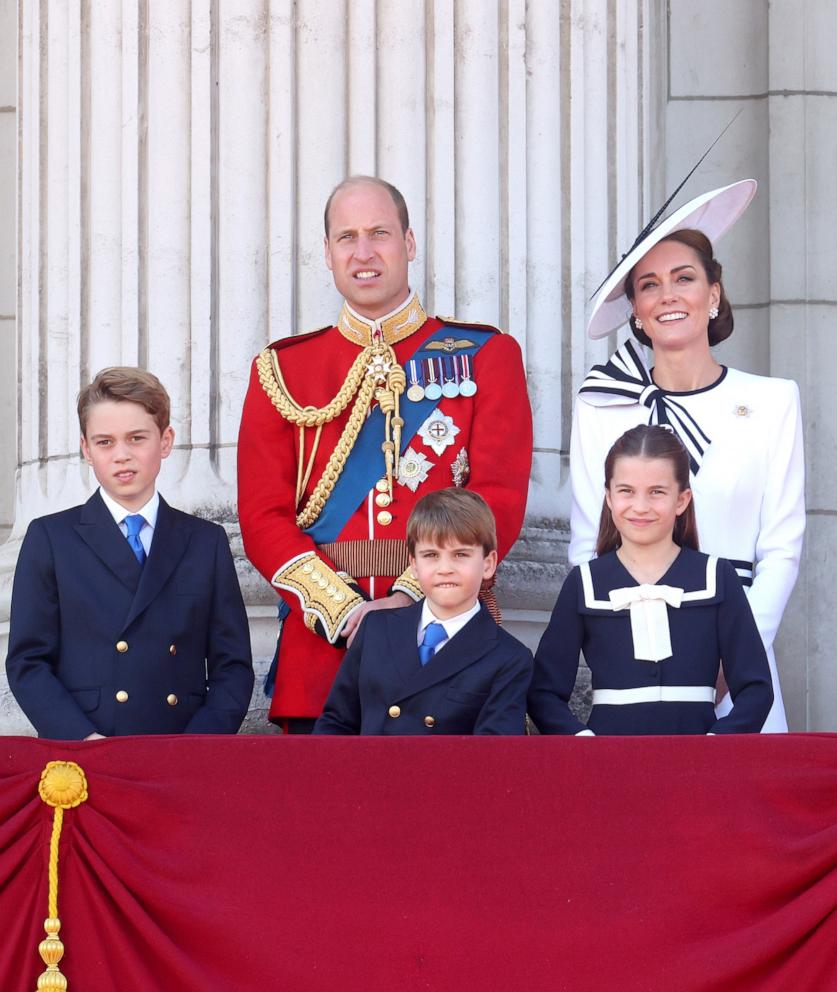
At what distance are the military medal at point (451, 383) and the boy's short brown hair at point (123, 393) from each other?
0.69 metres

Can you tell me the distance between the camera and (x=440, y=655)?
13.4 feet

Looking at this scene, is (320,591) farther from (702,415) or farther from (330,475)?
(702,415)

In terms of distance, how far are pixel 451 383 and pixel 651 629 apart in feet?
2.89

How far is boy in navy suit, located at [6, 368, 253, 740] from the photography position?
4.17 m

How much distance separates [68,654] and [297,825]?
→ 0.84m

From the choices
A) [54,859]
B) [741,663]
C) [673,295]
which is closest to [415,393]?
[673,295]

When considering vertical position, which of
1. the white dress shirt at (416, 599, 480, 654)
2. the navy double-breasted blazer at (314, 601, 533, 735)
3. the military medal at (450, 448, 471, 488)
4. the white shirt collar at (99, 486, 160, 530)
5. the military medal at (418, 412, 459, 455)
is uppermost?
the military medal at (418, 412, 459, 455)

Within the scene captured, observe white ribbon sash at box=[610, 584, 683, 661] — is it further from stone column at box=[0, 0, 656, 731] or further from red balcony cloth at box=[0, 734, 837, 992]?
stone column at box=[0, 0, 656, 731]

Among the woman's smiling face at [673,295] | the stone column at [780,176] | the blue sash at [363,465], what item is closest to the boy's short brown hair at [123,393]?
the blue sash at [363,465]

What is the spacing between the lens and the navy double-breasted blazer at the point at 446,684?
4059 mm

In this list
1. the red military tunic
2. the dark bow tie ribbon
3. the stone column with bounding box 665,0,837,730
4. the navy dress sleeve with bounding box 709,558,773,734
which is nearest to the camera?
the navy dress sleeve with bounding box 709,558,773,734

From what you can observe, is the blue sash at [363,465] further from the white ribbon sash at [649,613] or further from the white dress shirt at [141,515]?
the white ribbon sash at [649,613]

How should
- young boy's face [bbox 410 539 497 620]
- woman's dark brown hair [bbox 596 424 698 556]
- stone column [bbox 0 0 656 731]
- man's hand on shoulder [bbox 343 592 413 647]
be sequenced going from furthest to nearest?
stone column [bbox 0 0 656 731] → man's hand on shoulder [bbox 343 592 413 647] → woman's dark brown hair [bbox 596 424 698 556] → young boy's face [bbox 410 539 497 620]

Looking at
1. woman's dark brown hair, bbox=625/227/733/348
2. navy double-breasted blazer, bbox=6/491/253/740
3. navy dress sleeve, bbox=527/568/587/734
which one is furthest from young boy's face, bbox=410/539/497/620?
woman's dark brown hair, bbox=625/227/733/348
